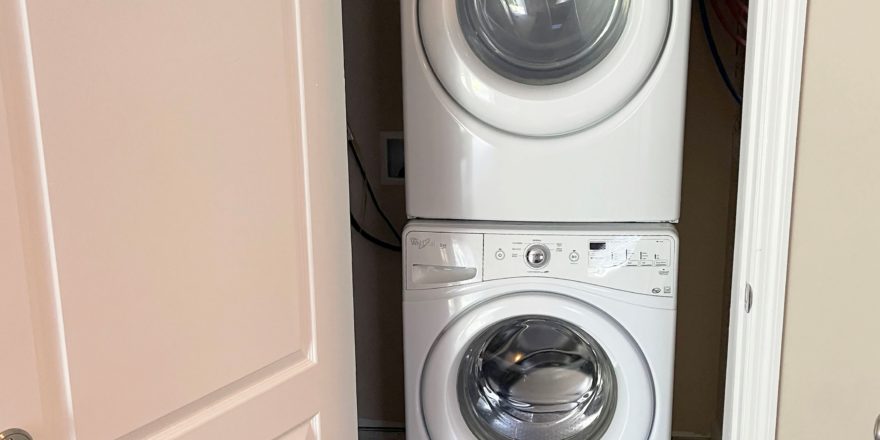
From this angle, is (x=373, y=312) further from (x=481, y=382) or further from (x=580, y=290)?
(x=580, y=290)

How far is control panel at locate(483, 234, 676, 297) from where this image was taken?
124 cm

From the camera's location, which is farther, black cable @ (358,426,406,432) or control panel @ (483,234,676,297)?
black cable @ (358,426,406,432)

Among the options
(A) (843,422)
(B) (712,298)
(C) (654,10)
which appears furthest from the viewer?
(B) (712,298)

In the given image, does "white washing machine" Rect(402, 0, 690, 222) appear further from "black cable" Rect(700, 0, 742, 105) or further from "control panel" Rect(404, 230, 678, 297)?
"black cable" Rect(700, 0, 742, 105)

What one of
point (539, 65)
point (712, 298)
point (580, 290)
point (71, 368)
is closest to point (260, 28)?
point (71, 368)

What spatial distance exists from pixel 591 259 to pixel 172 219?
785 mm

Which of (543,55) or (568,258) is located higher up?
(543,55)

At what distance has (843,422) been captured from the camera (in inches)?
32.8

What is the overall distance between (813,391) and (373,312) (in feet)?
4.18

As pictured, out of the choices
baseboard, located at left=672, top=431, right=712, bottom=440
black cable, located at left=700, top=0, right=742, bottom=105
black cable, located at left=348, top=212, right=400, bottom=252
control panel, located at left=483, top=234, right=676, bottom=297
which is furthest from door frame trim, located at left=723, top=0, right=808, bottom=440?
black cable, located at left=348, top=212, right=400, bottom=252

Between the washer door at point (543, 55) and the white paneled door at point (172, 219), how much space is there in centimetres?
31

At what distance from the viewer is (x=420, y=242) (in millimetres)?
1304

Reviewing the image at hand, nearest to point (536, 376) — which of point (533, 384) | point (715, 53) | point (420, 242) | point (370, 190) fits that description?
point (533, 384)

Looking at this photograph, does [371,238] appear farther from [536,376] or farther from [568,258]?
[568,258]
